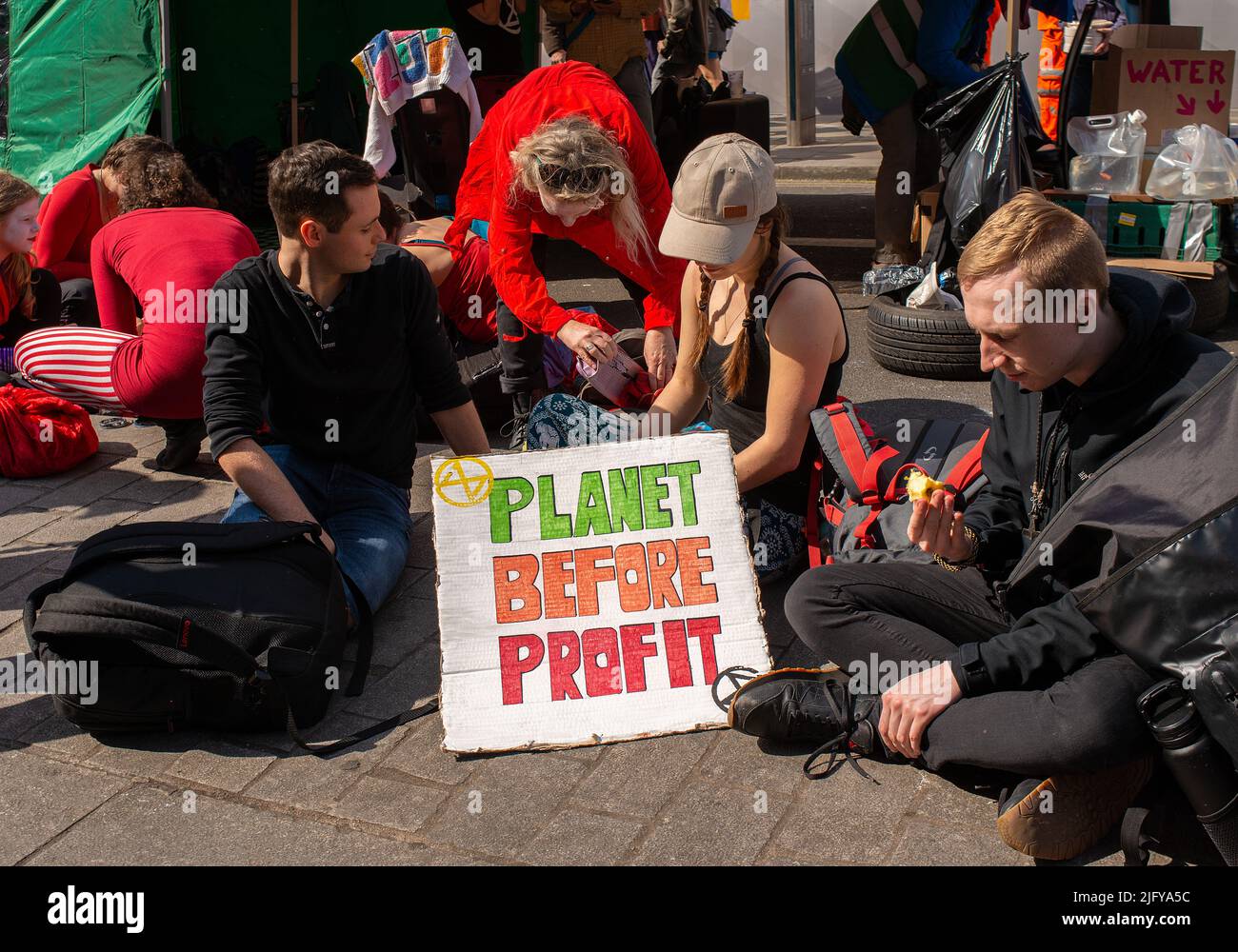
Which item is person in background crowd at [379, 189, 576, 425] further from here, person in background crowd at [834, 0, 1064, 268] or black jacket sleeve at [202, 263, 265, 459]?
person in background crowd at [834, 0, 1064, 268]

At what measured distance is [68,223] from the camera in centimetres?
586

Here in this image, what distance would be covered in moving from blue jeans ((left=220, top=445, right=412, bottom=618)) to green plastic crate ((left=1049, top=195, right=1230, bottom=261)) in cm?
354

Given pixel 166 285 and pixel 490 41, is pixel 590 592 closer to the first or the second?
pixel 166 285

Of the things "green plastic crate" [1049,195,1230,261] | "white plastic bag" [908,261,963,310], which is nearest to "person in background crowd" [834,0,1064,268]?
"green plastic crate" [1049,195,1230,261]

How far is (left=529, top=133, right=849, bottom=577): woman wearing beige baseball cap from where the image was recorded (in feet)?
11.1

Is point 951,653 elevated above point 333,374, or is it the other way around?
point 333,374

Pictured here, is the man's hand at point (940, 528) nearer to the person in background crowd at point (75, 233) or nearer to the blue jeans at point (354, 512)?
the blue jeans at point (354, 512)

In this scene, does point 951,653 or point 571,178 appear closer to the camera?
point 951,653

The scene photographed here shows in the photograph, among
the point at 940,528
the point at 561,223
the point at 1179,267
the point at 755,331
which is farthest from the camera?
the point at 1179,267

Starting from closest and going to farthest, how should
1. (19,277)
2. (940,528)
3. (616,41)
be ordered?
1. (940,528)
2. (19,277)
3. (616,41)

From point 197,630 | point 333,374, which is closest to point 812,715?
point 197,630

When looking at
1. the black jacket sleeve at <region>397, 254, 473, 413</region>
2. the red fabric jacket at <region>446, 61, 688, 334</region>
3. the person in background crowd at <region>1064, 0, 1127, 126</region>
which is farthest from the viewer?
the person in background crowd at <region>1064, 0, 1127, 126</region>

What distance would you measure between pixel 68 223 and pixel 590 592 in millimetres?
3889
